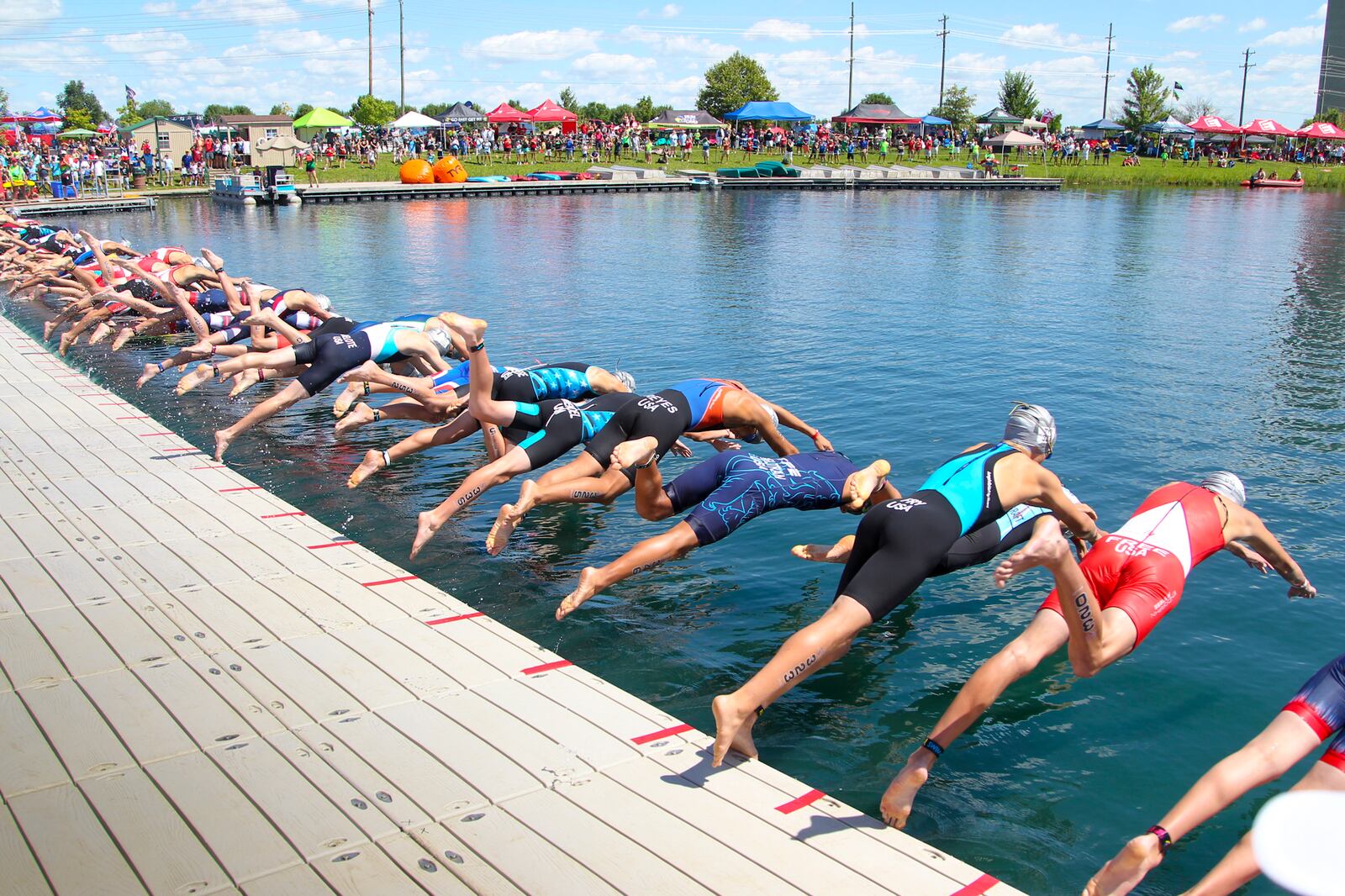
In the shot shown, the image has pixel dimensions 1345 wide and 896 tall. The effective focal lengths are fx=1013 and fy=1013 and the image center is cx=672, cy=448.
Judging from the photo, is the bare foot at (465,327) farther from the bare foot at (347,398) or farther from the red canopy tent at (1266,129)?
the red canopy tent at (1266,129)

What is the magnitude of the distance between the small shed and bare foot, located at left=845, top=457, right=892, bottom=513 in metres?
60.7

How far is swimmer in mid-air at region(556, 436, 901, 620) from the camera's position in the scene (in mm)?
6887

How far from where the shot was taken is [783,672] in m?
5.30

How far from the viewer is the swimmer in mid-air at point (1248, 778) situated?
4.16 m

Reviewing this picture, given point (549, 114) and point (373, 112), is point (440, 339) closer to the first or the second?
point (549, 114)

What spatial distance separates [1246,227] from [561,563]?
37359 millimetres

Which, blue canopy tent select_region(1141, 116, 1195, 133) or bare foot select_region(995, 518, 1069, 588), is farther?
blue canopy tent select_region(1141, 116, 1195, 133)

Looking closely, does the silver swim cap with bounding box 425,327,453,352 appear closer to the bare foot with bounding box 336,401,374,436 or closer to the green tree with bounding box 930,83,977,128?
the bare foot with bounding box 336,401,374,436

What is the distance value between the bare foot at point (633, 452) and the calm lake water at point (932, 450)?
1.51 metres

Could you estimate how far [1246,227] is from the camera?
37625mm

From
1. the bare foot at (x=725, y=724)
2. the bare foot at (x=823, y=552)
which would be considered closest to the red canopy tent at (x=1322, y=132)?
the bare foot at (x=823, y=552)

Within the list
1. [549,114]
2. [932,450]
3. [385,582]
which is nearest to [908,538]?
[385,582]

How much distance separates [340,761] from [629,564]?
2476 millimetres

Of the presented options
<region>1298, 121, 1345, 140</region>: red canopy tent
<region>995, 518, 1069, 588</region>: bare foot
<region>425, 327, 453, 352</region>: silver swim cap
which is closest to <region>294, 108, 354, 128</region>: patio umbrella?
<region>425, 327, 453, 352</region>: silver swim cap
